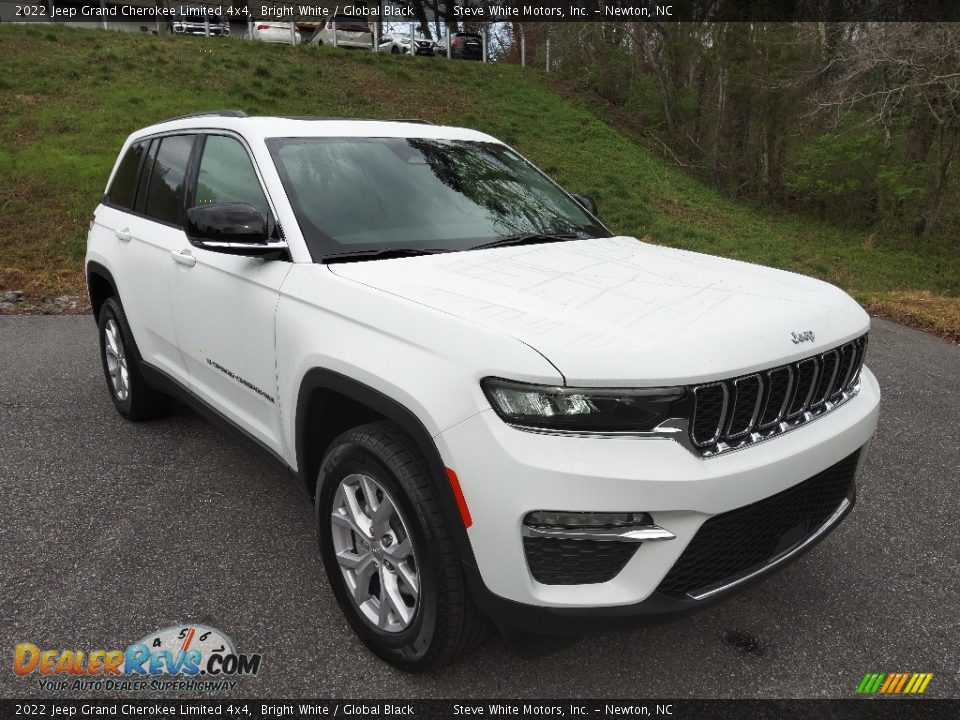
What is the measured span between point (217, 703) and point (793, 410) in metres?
2.01

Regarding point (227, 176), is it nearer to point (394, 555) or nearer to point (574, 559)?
point (394, 555)

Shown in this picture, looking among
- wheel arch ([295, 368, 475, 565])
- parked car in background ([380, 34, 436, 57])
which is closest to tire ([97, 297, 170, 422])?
wheel arch ([295, 368, 475, 565])

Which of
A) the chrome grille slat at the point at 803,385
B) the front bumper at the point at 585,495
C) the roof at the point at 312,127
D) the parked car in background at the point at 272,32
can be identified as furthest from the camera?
the parked car in background at the point at 272,32

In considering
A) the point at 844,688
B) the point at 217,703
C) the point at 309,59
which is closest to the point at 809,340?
the point at 844,688

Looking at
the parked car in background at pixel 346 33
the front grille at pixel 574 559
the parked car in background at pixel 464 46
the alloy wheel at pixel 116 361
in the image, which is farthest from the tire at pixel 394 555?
the parked car in background at pixel 464 46

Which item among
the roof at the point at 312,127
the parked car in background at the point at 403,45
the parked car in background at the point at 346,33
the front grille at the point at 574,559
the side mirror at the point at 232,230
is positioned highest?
the parked car in background at the point at 346,33

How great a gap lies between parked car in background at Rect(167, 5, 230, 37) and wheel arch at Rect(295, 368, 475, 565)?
2690 centimetres

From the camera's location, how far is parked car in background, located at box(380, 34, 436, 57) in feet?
85.5

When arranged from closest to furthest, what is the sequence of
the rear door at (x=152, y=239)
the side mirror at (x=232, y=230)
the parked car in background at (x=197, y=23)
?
the side mirror at (x=232, y=230) < the rear door at (x=152, y=239) < the parked car in background at (x=197, y=23)

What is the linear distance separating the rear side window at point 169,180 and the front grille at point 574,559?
2547 mm

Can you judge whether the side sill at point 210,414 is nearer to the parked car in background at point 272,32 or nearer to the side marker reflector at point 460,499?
the side marker reflector at point 460,499

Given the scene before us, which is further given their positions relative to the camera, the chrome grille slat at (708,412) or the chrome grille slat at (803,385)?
the chrome grille slat at (803,385)

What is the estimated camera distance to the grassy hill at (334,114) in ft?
33.9

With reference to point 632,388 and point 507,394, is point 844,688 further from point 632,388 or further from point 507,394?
point 507,394
